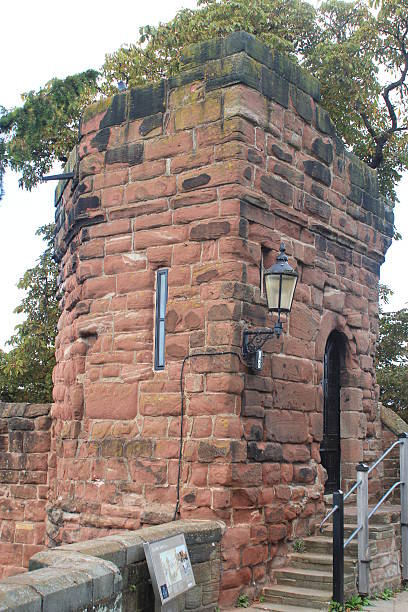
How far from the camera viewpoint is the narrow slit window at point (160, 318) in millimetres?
7203

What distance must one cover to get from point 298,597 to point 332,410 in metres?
2.67

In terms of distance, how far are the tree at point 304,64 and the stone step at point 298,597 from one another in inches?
389

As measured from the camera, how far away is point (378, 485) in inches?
364

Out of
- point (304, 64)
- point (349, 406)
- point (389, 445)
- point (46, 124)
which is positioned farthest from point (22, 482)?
point (304, 64)

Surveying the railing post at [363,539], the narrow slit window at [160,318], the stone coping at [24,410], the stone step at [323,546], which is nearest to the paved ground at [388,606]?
the railing post at [363,539]

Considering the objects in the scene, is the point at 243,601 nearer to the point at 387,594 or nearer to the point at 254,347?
the point at 387,594

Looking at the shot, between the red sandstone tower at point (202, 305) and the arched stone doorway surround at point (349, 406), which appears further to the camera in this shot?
the arched stone doorway surround at point (349, 406)

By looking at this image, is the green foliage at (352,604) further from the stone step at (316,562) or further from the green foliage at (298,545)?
the green foliage at (298,545)

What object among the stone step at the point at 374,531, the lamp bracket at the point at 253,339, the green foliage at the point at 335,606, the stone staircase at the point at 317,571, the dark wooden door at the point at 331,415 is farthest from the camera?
the dark wooden door at the point at 331,415

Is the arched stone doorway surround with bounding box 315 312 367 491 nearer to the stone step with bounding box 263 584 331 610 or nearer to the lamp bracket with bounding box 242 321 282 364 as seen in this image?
the lamp bracket with bounding box 242 321 282 364

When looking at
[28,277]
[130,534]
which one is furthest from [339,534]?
[28,277]

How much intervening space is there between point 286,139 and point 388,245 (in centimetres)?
274

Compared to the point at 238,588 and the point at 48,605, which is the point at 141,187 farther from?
the point at 48,605

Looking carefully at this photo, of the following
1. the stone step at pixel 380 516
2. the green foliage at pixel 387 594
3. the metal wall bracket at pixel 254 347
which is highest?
the metal wall bracket at pixel 254 347
